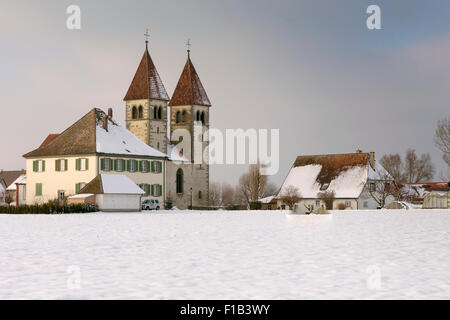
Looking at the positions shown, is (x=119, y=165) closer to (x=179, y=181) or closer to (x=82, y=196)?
(x=82, y=196)

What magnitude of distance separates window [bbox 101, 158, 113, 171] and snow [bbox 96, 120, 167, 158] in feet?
2.44

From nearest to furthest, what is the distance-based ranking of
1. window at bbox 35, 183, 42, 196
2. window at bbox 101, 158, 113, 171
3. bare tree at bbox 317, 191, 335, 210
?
1. window at bbox 101, 158, 113, 171
2. window at bbox 35, 183, 42, 196
3. bare tree at bbox 317, 191, 335, 210

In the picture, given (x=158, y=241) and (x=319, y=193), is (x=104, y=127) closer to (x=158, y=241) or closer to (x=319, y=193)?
(x=319, y=193)

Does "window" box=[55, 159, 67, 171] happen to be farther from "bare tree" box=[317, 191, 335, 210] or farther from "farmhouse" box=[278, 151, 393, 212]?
"bare tree" box=[317, 191, 335, 210]

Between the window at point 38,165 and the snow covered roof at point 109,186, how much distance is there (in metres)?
10.5

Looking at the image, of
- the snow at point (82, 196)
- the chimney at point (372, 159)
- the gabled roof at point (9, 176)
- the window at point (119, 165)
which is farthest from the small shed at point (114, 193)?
the gabled roof at point (9, 176)

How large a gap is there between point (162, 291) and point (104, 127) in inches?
2356

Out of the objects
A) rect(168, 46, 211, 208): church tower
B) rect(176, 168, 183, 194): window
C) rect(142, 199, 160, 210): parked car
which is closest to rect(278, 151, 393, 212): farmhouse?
→ rect(168, 46, 211, 208): church tower

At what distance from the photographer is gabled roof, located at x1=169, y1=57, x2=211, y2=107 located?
9081 centimetres

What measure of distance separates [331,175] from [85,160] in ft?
91.3

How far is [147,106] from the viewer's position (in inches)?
3371

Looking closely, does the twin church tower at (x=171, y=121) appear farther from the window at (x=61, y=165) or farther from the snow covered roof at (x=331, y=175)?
the window at (x=61, y=165)

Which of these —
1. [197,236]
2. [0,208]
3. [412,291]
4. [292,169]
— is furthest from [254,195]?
[412,291]

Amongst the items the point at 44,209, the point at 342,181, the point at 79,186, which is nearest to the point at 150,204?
the point at 79,186
